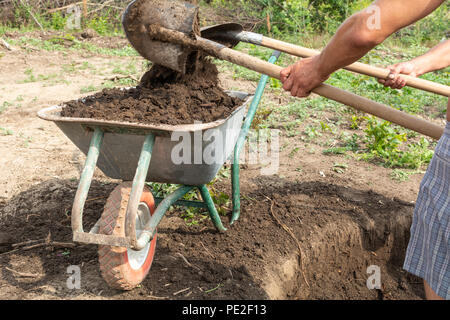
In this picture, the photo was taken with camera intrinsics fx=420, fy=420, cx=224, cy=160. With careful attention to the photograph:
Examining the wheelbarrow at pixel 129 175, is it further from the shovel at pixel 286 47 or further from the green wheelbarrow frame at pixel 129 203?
the shovel at pixel 286 47

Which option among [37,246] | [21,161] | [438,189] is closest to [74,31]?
[21,161]

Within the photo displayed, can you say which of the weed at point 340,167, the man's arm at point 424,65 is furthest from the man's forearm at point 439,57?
the weed at point 340,167

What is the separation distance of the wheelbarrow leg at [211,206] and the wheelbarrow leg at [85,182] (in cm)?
68

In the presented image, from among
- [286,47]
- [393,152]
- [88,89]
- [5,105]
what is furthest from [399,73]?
[5,105]

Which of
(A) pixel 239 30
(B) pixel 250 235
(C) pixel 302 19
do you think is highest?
(A) pixel 239 30

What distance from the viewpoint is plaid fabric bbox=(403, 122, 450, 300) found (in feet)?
5.30

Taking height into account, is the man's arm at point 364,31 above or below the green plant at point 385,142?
above

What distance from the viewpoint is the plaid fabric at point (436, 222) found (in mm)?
1614

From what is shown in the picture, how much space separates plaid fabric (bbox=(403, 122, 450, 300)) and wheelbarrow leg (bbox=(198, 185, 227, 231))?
1216 millimetres

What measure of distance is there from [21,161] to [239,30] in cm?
237

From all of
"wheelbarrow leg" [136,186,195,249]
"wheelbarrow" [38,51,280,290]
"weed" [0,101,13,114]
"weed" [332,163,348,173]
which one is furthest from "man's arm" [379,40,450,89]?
"weed" [0,101,13,114]

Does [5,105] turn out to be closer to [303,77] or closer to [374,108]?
[303,77]

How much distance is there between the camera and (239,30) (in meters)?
3.03
